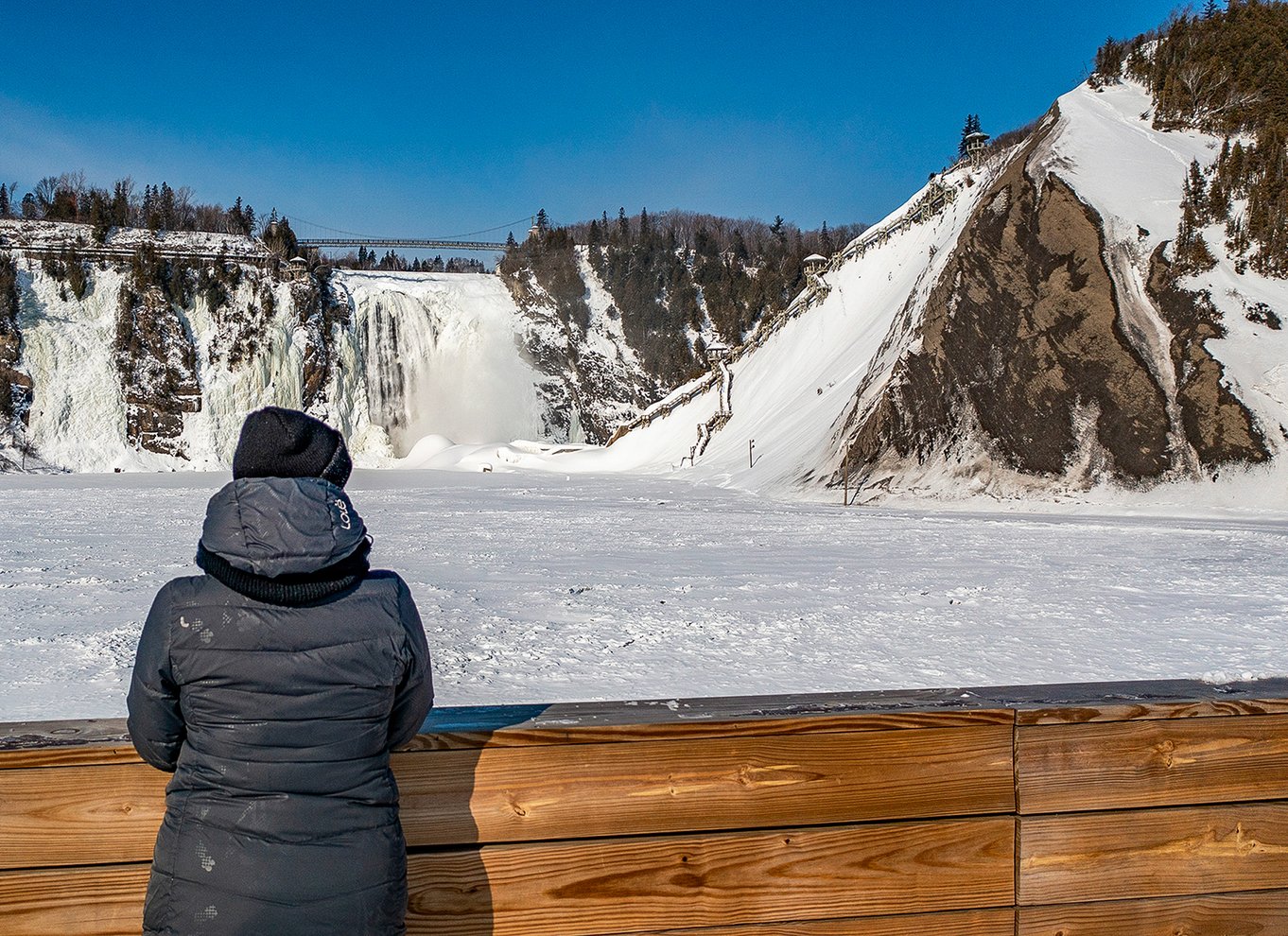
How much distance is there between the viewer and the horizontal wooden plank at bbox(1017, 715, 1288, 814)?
90.4 inches

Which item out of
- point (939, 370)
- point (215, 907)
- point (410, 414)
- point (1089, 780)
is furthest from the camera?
point (410, 414)

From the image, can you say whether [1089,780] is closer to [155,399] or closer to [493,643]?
[493,643]

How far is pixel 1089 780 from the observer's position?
2.30 m

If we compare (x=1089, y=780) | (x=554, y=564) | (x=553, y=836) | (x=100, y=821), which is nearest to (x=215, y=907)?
(x=100, y=821)

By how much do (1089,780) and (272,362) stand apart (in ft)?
203

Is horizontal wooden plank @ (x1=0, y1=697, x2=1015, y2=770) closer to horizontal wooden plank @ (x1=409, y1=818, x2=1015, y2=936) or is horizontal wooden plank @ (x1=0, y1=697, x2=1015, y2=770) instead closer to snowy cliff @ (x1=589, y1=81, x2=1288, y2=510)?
horizontal wooden plank @ (x1=409, y1=818, x2=1015, y2=936)

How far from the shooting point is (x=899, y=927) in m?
2.30

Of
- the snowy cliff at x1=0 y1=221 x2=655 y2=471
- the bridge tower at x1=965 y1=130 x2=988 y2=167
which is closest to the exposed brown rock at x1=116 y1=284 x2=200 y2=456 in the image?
the snowy cliff at x1=0 y1=221 x2=655 y2=471

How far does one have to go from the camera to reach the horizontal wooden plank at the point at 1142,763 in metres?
2.29

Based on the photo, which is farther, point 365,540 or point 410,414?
point 410,414

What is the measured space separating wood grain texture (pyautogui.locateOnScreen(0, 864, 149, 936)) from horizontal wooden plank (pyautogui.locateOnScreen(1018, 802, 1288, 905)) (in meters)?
1.97

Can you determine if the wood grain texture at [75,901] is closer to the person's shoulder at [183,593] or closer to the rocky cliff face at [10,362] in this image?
the person's shoulder at [183,593]

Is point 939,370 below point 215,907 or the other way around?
the other way around

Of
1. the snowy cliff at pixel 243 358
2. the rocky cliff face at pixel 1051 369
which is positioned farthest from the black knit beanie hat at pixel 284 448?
the snowy cliff at pixel 243 358
